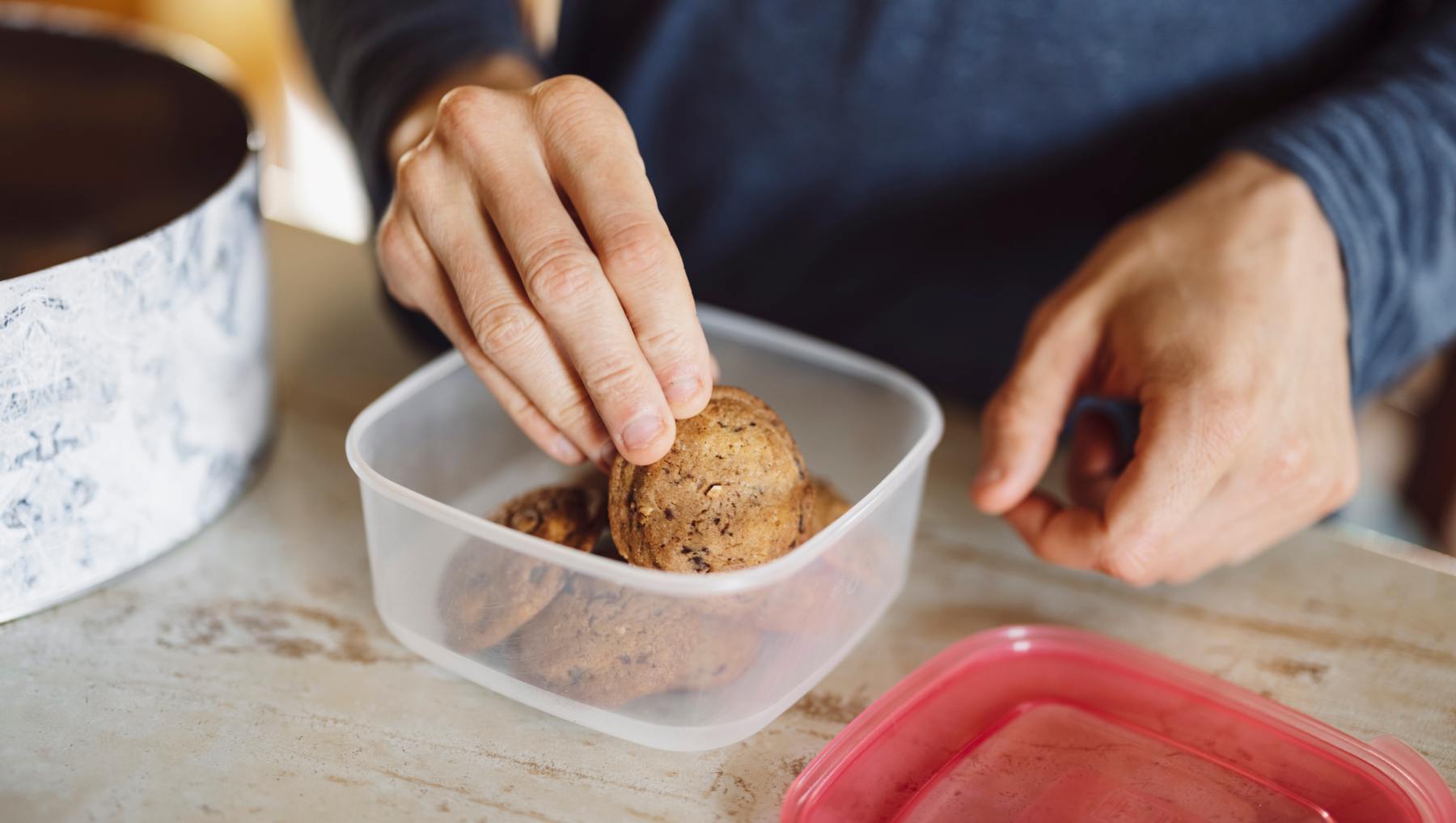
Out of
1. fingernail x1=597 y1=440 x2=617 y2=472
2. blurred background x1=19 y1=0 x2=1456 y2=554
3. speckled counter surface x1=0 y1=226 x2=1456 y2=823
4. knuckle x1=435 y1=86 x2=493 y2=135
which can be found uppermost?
knuckle x1=435 y1=86 x2=493 y2=135

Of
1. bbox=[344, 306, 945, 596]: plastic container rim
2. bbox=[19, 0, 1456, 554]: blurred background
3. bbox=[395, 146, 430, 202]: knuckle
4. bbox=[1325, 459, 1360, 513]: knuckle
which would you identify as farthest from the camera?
bbox=[19, 0, 1456, 554]: blurred background

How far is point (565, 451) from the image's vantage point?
66 cm

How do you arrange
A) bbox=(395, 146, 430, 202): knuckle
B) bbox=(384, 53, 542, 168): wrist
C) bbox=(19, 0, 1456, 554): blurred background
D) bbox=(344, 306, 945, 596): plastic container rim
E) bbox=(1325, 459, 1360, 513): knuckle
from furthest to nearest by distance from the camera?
bbox=(19, 0, 1456, 554): blurred background → bbox=(384, 53, 542, 168): wrist → bbox=(1325, 459, 1360, 513): knuckle → bbox=(395, 146, 430, 202): knuckle → bbox=(344, 306, 945, 596): plastic container rim

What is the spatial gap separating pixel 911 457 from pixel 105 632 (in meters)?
0.47

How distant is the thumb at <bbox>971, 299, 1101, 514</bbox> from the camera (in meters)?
0.71

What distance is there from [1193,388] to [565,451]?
1.18 feet

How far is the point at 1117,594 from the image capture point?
750mm

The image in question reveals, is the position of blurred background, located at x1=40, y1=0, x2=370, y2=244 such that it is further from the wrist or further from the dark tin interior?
the wrist

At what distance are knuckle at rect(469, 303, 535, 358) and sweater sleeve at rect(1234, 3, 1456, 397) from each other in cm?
51

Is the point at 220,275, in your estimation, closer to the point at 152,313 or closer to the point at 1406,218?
the point at 152,313

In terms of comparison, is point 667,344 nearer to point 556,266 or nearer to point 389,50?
point 556,266

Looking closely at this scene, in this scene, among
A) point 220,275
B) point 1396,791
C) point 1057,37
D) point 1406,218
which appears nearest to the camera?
point 1396,791

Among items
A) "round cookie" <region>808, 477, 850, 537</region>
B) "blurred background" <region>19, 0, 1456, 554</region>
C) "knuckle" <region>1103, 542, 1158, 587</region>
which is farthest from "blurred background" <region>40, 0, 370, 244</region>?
"knuckle" <region>1103, 542, 1158, 587</region>

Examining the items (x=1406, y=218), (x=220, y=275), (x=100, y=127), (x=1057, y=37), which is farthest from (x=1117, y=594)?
(x=100, y=127)
